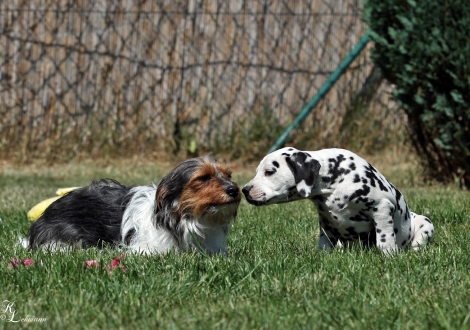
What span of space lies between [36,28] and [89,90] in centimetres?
126

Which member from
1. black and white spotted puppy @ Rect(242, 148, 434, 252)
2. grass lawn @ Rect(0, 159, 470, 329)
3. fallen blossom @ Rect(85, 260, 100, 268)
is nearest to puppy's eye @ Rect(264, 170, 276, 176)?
black and white spotted puppy @ Rect(242, 148, 434, 252)

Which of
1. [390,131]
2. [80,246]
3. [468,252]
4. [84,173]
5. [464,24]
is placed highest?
[464,24]

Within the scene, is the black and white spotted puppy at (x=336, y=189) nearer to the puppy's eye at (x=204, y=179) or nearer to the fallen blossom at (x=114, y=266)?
the puppy's eye at (x=204, y=179)

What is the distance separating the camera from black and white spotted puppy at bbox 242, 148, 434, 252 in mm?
4930

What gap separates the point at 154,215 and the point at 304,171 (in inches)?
45.4

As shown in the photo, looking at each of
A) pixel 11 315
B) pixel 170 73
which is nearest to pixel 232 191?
pixel 11 315

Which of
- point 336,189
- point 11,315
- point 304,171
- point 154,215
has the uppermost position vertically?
point 304,171

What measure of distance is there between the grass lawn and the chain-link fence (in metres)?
6.80

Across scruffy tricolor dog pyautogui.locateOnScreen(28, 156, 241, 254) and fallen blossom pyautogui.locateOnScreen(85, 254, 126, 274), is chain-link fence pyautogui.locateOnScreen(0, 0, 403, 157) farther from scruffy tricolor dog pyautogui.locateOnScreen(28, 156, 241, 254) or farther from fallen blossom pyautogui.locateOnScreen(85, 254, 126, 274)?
fallen blossom pyautogui.locateOnScreen(85, 254, 126, 274)

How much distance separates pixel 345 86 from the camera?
12445 mm

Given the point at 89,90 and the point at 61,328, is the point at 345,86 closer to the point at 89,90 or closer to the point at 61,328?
the point at 89,90

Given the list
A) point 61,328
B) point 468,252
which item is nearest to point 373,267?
point 468,252

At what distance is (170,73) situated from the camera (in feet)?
40.5

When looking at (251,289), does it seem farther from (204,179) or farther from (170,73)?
(170,73)
